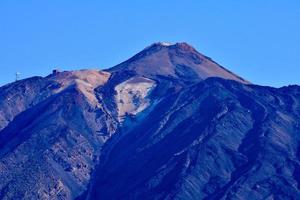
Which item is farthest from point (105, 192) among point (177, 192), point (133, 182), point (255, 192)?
point (255, 192)

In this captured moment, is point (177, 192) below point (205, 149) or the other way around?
below

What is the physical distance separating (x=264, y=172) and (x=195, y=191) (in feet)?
42.6

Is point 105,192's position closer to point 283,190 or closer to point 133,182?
point 133,182

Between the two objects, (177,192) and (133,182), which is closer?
(177,192)

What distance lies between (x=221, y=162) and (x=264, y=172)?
9700 mm

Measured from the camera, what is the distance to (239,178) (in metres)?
187

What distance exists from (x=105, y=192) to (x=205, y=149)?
20.5 m

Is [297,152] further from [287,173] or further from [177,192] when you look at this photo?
[177,192]

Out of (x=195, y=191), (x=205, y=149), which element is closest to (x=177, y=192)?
(x=195, y=191)

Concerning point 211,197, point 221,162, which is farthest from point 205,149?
point 211,197

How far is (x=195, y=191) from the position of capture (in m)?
187

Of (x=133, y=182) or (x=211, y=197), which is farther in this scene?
(x=133, y=182)

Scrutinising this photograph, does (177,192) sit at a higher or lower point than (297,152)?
lower

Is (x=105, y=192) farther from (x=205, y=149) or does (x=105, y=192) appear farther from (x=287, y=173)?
(x=287, y=173)
